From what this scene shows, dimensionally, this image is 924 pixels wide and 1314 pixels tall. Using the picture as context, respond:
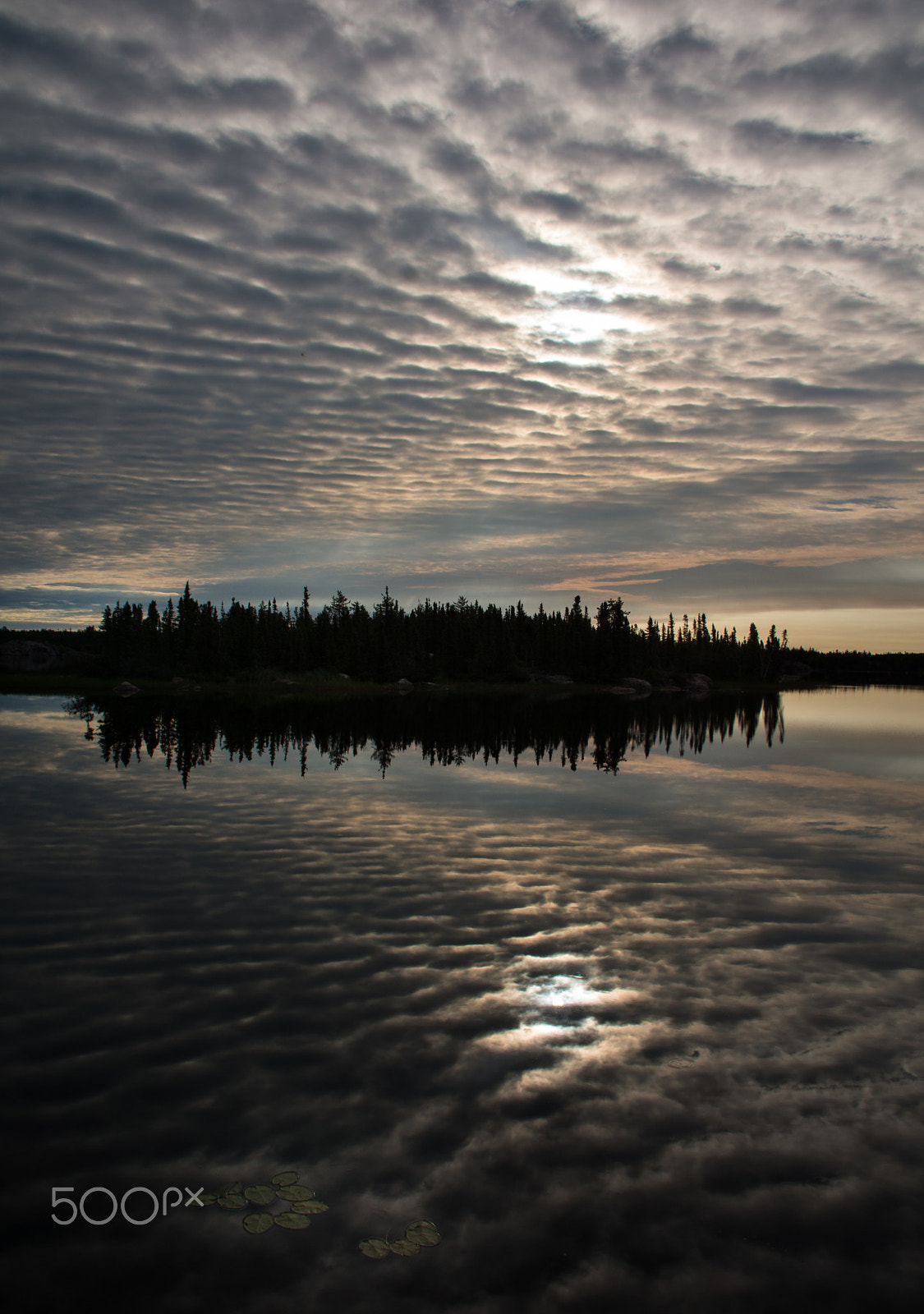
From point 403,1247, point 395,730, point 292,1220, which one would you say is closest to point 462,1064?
point 403,1247

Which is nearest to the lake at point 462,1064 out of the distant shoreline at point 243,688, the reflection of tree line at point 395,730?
the reflection of tree line at point 395,730

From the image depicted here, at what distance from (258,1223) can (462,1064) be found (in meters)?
2.46

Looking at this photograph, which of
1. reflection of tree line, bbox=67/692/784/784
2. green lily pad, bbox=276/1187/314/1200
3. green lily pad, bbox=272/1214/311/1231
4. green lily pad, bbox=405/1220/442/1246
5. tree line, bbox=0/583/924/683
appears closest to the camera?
green lily pad, bbox=405/1220/442/1246

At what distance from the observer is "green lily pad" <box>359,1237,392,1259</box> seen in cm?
505

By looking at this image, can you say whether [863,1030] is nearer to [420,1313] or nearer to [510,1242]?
[510,1242]

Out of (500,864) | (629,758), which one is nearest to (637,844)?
(500,864)

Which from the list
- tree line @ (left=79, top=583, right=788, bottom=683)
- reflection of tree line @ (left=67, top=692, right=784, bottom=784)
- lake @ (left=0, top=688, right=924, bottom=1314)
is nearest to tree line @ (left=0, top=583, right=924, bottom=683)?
tree line @ (left=79, top=583, right=788, bottom=683)

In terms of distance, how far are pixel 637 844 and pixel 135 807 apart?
495 inches

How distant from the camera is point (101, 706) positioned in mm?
58250

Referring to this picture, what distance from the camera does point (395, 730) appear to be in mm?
42156

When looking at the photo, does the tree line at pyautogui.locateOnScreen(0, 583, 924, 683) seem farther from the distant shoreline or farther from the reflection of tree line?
the reflection of tree line
